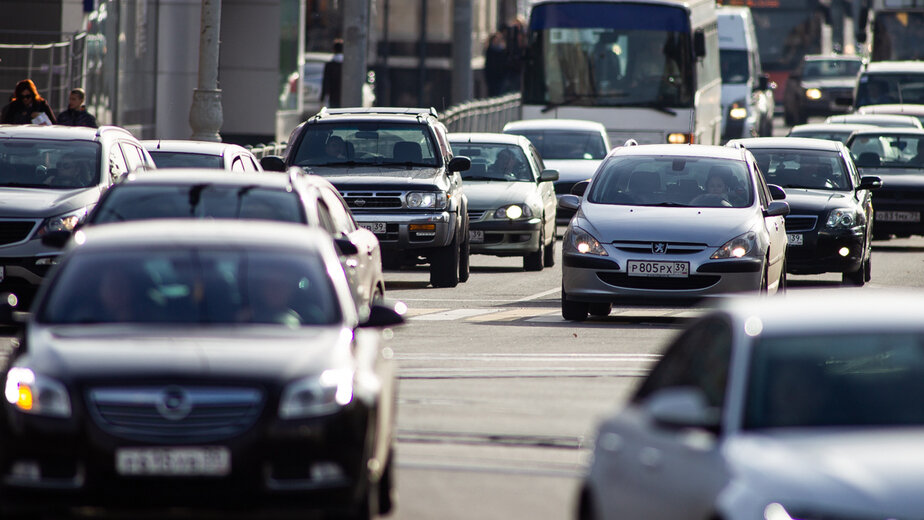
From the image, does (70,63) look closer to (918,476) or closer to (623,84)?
(623,84)

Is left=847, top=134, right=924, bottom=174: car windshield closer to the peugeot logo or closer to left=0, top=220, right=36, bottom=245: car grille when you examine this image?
left=0, top=220, right=36, bottom=245: car grille

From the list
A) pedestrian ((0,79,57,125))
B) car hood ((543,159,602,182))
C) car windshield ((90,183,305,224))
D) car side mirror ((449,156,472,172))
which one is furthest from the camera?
car hood ((543,159,602,182))

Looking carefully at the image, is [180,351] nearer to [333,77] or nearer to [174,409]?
[174,409]

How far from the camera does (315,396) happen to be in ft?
23.7

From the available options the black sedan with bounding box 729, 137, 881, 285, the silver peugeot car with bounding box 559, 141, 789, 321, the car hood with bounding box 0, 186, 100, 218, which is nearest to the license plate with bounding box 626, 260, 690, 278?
the silver peugeot car with bounding box 559, 141, 789, 321

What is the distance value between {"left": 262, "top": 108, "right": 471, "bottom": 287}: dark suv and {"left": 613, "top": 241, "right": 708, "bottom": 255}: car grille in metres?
4.03

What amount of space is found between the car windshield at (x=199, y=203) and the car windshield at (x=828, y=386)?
→ 194 inches

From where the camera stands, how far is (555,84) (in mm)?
34031

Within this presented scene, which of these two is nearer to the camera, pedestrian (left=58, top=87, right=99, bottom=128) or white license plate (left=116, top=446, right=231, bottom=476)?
white license plate (left=116, top=446, right=231, bottom=476)

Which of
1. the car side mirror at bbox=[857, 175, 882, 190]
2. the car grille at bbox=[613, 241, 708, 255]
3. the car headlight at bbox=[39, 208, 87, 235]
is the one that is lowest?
the car side mirror at bbox=[857, 175, 882, 190]

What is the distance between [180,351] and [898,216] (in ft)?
70.4

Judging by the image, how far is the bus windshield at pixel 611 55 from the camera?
33562 millimetres

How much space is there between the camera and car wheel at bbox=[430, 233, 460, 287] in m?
20.8

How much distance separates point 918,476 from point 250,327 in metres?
3.35
